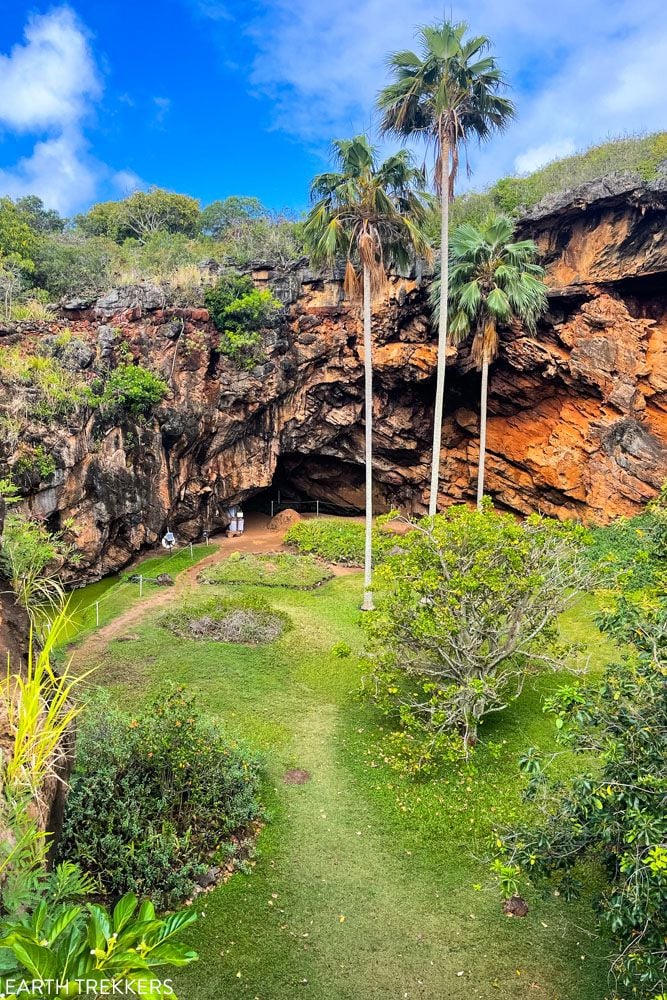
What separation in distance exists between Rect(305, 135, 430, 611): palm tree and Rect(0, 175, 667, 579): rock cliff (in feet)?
16.7

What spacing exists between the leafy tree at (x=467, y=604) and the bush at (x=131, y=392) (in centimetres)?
1133

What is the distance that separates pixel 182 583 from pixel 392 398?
10.5 metres

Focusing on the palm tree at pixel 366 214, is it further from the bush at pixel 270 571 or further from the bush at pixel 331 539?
the bush at pixel 331 539

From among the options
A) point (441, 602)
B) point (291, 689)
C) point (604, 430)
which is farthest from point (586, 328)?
point (291, 689)

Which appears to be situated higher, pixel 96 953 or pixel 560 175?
pixel 560 175

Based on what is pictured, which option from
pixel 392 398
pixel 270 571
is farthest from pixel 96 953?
pixel 392 398

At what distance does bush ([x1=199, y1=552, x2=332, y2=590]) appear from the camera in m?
16.6

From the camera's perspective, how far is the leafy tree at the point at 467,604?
797 centimetres

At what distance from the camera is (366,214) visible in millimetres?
13305

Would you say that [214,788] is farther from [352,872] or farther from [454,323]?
[454,323]

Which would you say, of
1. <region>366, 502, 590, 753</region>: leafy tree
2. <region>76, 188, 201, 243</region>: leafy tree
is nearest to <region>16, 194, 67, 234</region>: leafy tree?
<region>76, 188, 201, 243</region>: leafy tree

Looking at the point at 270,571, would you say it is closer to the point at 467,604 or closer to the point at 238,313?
the point at 238,313

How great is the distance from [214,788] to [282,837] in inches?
39.8

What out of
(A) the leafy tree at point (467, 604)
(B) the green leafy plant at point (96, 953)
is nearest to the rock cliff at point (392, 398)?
(A) the leafy tree at point (467, 604)
